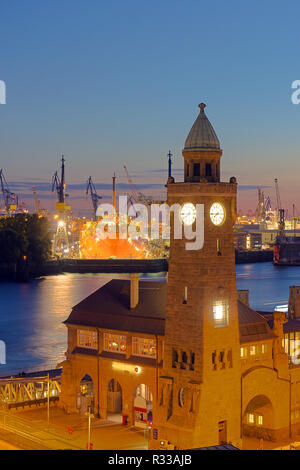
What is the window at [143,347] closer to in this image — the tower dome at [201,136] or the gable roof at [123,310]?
the gable roof at [123,310]

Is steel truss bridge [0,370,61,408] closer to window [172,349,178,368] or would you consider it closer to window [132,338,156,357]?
window [132,338,156,357]

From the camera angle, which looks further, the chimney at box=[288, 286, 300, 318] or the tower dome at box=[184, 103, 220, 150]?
the chimney at box=[288, 286, 300, 318]

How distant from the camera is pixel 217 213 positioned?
27000 millimetres

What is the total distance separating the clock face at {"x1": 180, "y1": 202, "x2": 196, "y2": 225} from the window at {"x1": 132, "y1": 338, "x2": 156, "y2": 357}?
16.2 ft

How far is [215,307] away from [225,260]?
159 centimetres

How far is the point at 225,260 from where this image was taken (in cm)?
2700

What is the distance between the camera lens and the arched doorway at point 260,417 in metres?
29.5

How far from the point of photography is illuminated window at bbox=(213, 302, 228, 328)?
87.8 feet

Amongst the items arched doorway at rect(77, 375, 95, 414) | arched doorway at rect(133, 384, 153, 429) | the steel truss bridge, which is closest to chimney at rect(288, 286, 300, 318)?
the steel truss bridge

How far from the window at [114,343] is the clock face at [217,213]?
20.4 feet

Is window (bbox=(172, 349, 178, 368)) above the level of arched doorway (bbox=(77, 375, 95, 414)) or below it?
above

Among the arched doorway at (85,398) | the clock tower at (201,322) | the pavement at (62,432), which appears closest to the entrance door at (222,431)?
the clock tower at (201,322)
